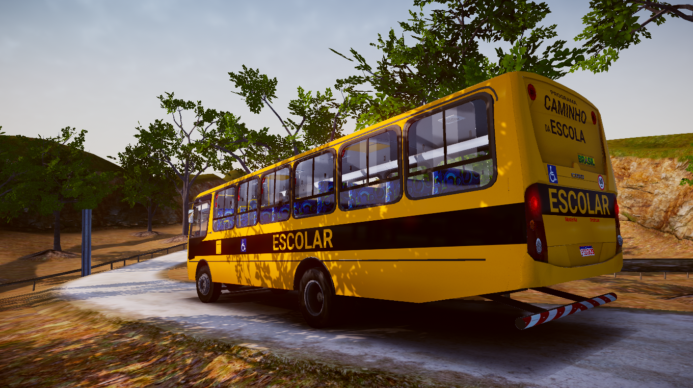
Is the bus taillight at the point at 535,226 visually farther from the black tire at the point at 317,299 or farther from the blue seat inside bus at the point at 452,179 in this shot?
the black tire at the point at 317,299

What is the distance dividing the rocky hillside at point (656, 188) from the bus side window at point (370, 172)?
93.5ft

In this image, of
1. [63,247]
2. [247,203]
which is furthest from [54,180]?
[247,203]

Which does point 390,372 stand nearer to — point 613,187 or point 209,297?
point 613,187

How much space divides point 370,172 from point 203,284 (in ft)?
22.7

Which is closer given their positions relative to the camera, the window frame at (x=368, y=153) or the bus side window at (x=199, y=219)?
the window frame at (x=368, y=153)

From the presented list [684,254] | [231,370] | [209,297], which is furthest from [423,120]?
[684,254]

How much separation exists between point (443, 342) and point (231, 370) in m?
2.77

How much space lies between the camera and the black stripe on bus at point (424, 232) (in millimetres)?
4461

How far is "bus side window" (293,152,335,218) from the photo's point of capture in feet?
23.5

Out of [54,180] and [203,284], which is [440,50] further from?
[54,180]

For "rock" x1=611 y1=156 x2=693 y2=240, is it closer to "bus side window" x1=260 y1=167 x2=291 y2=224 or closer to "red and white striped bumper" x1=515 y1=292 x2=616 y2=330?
"red and white striped bumper" x1=515 y1=292 x2=616 y2=330

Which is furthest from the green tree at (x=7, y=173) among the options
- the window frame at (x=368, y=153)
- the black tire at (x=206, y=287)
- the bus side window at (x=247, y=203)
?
the window frame at (x=368, y=153)

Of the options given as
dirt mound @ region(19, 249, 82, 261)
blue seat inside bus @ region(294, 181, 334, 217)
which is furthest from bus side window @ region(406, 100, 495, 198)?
dirt mound @ region(19, 249, 82, 261)

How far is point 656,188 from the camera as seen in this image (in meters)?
29.6
